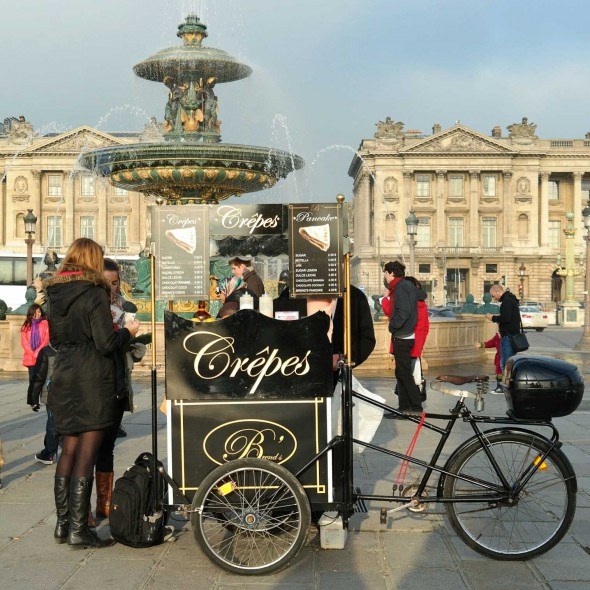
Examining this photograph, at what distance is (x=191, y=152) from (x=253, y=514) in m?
12.1

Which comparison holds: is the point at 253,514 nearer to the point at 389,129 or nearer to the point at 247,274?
the point at 247,274

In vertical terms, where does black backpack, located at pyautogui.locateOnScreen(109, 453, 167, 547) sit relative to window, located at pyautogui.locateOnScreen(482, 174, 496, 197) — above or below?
below

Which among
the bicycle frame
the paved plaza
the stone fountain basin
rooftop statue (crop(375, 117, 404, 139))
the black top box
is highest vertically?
rooftop statue (crop(375, 117, 404, 139))

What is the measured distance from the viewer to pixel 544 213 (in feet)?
318

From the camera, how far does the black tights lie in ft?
17.7

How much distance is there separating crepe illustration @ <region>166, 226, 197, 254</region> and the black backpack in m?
1.24

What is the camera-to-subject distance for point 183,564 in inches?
199

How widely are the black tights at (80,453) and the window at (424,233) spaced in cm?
9192

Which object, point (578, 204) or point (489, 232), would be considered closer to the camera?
point (489, 232)

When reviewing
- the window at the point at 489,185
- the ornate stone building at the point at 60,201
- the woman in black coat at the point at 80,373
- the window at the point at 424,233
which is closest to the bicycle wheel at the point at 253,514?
the woman in black coat at the point at 80,373

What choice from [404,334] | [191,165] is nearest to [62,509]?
[404,334]

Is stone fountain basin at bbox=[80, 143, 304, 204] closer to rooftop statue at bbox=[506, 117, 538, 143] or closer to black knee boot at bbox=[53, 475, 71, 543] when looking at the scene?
black knee boot at bbox=[53, 475, 71, 543]

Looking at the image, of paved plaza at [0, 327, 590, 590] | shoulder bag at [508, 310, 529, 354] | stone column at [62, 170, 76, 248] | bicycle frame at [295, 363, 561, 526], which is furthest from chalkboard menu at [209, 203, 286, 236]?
stone column at [62, 170, 76, 248]

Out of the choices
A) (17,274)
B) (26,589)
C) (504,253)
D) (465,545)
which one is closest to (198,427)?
(26,589)
